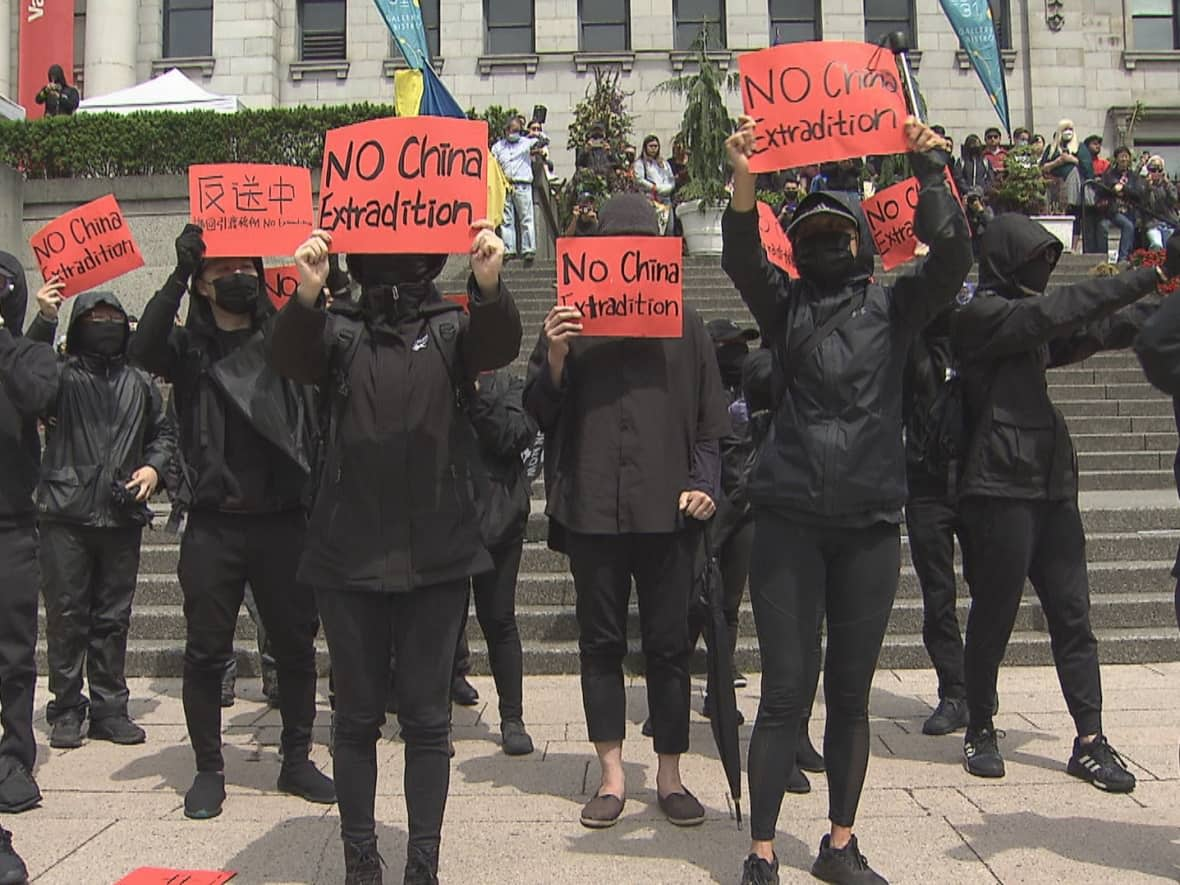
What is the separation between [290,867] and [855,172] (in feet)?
36.6

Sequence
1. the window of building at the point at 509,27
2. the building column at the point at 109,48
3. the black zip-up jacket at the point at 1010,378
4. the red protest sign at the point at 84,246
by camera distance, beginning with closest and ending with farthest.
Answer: the black zip-up jacket at the point at 1010,378, the red protest sign at the point at 84,246, the building column at the point at 109,48, the window of building at the point at 509,27

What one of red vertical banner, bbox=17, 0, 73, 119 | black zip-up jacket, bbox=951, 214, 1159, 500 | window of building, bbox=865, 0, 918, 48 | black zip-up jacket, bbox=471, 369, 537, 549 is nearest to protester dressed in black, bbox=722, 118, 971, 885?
black zip-up jacket, bbox=951, 214, 1159, 500

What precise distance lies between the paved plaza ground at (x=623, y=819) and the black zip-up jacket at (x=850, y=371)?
4.24ft

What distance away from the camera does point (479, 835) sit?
169 inches

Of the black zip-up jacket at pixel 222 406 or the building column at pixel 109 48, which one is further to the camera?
the building column at pixel 109 48

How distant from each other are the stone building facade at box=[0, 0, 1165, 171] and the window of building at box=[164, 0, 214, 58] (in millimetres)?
31

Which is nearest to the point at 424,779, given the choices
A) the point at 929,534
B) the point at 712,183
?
the point at 929,534

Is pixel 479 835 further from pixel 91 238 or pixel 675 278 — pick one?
pixel 91 238

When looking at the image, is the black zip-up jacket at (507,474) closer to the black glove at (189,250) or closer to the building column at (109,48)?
the black glove at (189,250)

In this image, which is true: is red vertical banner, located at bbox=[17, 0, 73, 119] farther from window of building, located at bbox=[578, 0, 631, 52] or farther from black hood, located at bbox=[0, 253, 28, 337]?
black hood, located at bbox=[0, 253, 28, 337]

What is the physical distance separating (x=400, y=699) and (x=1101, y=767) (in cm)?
292

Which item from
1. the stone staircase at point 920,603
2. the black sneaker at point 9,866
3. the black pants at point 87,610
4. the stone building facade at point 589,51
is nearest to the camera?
the black sneaker at point 9,866

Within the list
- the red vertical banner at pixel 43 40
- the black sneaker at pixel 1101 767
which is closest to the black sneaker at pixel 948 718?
the black sneaker at pixel 1101 767

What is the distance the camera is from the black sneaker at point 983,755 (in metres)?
4.90
